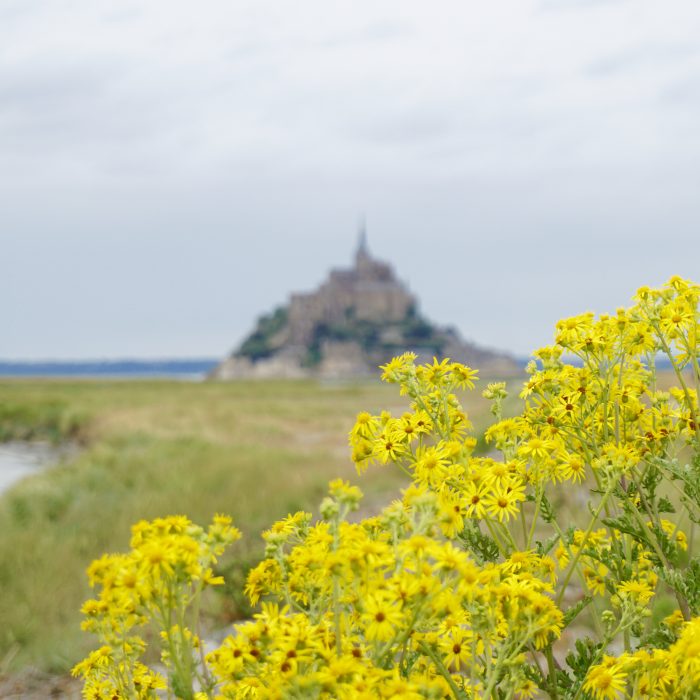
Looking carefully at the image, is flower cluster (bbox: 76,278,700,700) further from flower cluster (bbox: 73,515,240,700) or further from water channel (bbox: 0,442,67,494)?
water channel (bbox: 0,442,67,494)

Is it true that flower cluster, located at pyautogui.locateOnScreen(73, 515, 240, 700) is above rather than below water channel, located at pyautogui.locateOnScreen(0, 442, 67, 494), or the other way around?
above

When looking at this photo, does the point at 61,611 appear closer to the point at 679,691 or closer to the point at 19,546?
the point at 19,546

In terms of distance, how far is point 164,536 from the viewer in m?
2.02

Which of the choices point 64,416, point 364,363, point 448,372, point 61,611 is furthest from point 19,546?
point 364,363

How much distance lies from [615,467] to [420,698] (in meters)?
1.13

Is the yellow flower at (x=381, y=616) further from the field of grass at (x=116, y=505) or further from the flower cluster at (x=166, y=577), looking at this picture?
the field of grass at (x=116, y=505)

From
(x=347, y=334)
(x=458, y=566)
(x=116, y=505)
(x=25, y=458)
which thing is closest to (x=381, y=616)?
(x=458, y=566)

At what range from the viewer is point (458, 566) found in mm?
1864

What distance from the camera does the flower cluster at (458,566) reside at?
1.89 metres

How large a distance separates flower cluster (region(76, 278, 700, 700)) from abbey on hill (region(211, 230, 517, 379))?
146703 millimetres

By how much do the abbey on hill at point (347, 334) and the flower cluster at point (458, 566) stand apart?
146703 mm

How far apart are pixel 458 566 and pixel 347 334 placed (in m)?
158

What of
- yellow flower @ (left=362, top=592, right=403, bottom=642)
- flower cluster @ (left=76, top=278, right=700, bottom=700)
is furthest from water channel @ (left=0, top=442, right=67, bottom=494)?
yellow flower @ (left=362, top=592, right=403, bottom=642)

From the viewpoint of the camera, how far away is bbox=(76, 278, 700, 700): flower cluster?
1894 mm
